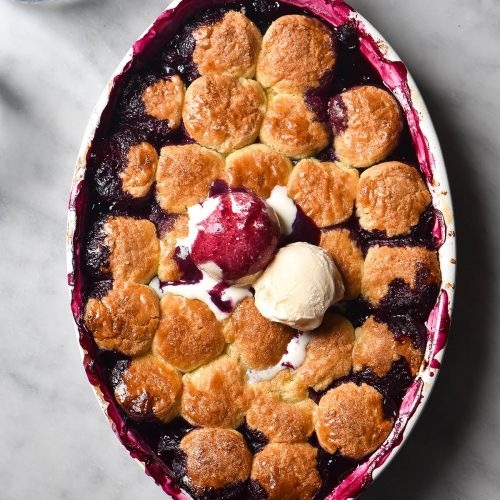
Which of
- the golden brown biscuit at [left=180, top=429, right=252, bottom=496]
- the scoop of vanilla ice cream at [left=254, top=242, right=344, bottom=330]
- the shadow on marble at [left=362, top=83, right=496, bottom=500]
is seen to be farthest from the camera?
the shadow on marble at [left=362, top=83, right=496, bottom=500]

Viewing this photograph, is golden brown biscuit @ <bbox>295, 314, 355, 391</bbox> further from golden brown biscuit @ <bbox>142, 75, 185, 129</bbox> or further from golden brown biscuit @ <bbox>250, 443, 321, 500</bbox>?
golden brown biscuit @ <bbox>142, 75, 185, 129</bbox>

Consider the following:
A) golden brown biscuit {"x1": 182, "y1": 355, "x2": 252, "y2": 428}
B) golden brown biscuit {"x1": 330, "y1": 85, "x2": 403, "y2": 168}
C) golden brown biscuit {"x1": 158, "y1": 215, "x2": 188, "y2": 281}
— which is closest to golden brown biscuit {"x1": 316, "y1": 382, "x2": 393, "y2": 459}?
golden brown biscuit {"x1": 182, "y1": 355, "x2": 252, "y2": 428}

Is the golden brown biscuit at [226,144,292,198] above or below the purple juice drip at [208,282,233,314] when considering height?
above

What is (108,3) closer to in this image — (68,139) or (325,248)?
(68,139)

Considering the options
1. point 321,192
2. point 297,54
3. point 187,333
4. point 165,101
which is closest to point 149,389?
point 187,333

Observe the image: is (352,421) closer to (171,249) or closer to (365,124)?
(171,249)

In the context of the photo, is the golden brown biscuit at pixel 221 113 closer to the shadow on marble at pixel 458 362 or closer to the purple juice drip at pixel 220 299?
the purple juice drip at pixel 220 299
